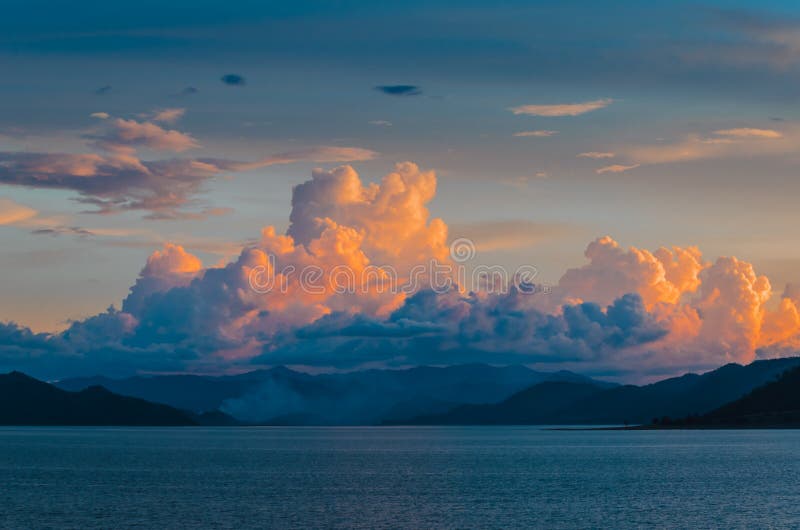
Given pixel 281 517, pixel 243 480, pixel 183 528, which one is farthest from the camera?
pixel 243 480

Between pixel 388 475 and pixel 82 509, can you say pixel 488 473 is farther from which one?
pixel 82 509

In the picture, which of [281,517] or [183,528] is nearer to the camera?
[183,528]

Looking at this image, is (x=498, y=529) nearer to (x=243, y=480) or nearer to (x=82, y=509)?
(x=82, y=509)

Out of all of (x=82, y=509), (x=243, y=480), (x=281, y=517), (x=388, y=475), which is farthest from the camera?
(x=388, y=475)

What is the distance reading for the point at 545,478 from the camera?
598 ft

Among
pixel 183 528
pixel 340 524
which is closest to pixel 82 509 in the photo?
pixel 183 528

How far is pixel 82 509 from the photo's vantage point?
127 metres

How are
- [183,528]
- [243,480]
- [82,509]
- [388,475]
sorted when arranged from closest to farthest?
[183,528] → [82,509] → [243,480] → [388,475]

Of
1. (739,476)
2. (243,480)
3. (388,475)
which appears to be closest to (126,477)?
(243,480)

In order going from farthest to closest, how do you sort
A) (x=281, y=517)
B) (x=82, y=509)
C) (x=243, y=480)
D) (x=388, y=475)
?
(x=388, y=475) → (x=243, y=480) → (x=82, y=509) → (x=281, y=517)

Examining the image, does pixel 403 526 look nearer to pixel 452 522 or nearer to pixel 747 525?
pixel 452 522

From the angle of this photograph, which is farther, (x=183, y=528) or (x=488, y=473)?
(x=488, y=473)

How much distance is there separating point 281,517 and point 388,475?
72.0m

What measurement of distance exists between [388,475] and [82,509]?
72736 mm
